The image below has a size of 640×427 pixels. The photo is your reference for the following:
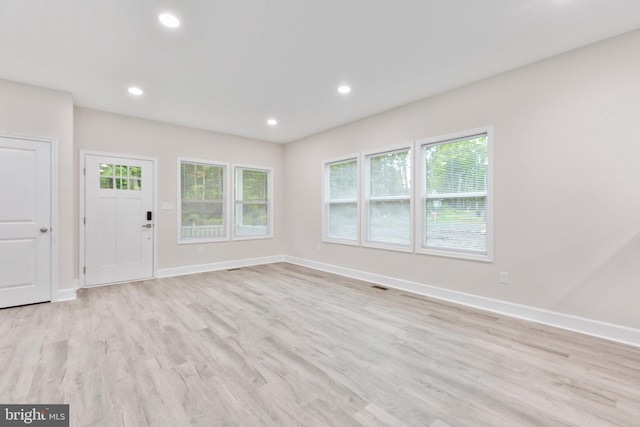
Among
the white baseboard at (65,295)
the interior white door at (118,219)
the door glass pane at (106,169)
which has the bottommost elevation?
the white baseboard at (65,295)

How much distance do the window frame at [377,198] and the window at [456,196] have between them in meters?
0.15

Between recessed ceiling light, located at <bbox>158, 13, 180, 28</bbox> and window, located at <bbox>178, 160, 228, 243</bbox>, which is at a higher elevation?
recessed ceiling light, located at <bbox>158, 13, 180, 28</bbox>

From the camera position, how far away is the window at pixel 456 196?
142 inches

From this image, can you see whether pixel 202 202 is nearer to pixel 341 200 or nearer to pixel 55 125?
pixel 55 125

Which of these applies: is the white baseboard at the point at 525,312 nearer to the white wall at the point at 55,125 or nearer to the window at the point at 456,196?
the window at the point at 456,196

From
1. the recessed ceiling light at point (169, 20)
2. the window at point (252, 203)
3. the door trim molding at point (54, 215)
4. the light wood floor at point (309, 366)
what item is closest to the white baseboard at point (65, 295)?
the door trim molding at point (54, 215)

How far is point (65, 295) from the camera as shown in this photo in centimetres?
387

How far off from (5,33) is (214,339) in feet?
11.1

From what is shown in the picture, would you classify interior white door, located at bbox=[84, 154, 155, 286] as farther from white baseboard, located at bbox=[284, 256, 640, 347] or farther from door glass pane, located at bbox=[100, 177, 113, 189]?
white baseboard, located at bbox=[284, 256, 640, 347]

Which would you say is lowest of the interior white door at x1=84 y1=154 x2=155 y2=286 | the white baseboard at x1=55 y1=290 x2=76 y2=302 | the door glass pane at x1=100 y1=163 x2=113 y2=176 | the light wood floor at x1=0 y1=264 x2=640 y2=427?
the light wood floor at x1=0 y1=264 x2=640 y2=427

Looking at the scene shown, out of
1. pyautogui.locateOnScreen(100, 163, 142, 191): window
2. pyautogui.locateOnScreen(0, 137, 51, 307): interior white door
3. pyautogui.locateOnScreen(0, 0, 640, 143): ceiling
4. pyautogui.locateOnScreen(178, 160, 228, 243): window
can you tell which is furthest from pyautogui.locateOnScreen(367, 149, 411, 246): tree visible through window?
pyautogui.locateOnScreen(0, 137, 51, 307): interior white door

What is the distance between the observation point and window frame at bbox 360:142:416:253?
428 cm

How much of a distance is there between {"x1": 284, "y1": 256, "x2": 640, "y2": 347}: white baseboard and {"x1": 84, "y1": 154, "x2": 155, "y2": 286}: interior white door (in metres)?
3.89

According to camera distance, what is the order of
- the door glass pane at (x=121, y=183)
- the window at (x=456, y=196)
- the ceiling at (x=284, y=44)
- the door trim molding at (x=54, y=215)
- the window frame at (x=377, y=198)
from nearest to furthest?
the ceiling at (x=284, y=44) < the window at (x=456, y=196) < the door trim molding at (x=54, y=215) < the window frame at (x=377, y=198) < the door glass pane at (x=121, y=183)
